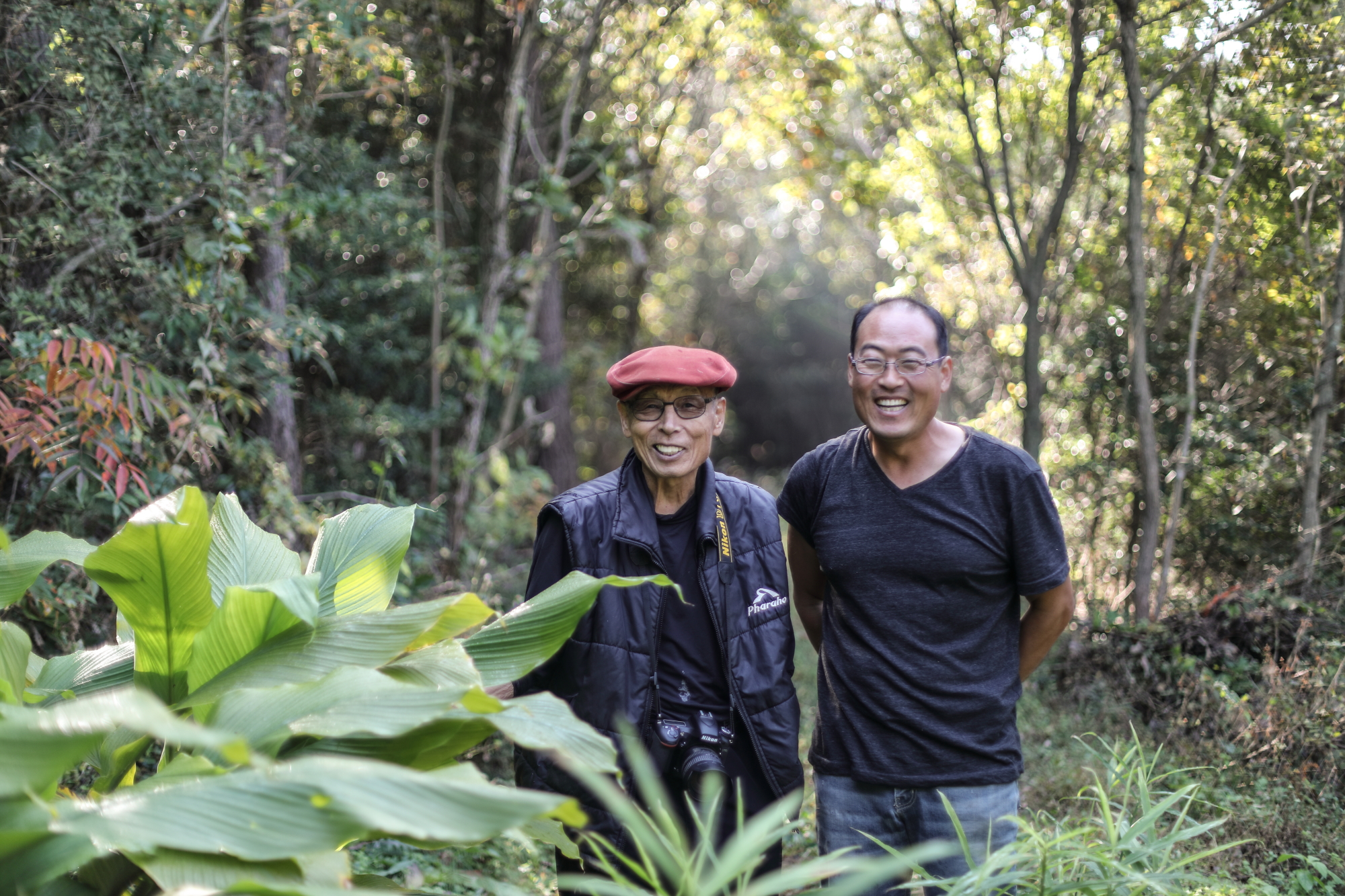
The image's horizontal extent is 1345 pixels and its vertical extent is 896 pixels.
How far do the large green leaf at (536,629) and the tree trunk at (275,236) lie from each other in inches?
133

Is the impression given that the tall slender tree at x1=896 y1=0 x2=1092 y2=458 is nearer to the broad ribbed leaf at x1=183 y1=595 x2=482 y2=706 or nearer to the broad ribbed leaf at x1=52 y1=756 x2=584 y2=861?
the broad ribbed leaf at x1=183 y1=595 x2=482 y2=706

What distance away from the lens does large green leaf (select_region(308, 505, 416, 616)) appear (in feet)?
6.97

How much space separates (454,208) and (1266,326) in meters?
6.34

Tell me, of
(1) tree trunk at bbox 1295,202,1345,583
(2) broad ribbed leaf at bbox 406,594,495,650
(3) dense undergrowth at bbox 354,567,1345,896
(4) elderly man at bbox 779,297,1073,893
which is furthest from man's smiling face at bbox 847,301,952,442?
(1) tree trunk at bbox 1295,202,1345,583

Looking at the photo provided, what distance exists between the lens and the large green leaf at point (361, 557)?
2.12 meters

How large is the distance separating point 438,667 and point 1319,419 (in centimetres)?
506

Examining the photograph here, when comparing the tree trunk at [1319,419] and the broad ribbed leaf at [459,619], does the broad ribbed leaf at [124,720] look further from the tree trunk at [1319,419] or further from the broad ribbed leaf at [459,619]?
the tree trunk at [1319,419]

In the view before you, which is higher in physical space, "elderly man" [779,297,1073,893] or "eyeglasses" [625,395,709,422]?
"eyeglasses" [625,395,709,422]

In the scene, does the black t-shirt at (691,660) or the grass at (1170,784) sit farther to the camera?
the grass at (1170,784)

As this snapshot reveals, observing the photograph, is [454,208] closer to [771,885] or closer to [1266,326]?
[1266,326]

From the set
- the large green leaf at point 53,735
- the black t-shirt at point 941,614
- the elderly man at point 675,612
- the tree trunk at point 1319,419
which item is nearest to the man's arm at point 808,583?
the elderly man at point 675,612

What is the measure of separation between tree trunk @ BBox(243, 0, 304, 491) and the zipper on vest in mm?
3337

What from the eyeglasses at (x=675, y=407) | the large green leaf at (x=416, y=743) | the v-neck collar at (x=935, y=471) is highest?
the eyeglasses at (x=675, y=407)

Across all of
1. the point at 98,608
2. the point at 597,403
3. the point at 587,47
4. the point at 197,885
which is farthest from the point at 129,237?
the point at 597,403
